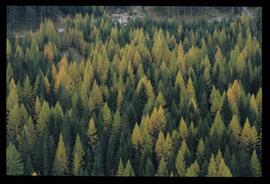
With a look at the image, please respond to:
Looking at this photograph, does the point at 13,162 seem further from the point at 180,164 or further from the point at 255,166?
the point at 255,166

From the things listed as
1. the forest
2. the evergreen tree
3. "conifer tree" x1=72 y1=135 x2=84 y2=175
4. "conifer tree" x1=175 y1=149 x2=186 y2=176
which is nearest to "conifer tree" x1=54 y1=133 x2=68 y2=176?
the forest

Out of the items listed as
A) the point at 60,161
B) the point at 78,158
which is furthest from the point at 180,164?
the point at 60,161

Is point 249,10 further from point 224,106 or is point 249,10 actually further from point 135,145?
point 135,145

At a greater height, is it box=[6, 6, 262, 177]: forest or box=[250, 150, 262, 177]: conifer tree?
box=[6, 6, 262, 177]: forest

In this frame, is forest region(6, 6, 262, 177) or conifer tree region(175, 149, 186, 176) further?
forest region(6, 6, 262, 177)

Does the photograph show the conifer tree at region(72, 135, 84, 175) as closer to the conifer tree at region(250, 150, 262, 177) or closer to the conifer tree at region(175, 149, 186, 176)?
the conifer tree at region(175, 149, 186, 176)

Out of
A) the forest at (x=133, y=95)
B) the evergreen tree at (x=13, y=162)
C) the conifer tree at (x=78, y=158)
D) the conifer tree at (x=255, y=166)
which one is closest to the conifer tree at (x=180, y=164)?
the forest at (x=133, y=95)

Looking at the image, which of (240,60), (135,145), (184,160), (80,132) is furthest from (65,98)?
(240,60)

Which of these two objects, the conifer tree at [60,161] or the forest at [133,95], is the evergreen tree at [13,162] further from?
the conifer tree at [60,161]
